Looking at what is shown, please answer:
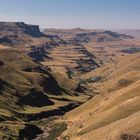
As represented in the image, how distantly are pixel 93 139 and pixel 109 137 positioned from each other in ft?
49.5

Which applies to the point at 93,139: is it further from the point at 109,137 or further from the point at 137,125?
the point at 137,125

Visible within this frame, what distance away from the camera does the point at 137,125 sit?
7126 inches

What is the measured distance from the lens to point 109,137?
610ft

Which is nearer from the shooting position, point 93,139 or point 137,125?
A: point 137,125

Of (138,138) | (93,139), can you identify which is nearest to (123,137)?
(138,138)

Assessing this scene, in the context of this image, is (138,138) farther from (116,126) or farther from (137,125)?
(116,126)

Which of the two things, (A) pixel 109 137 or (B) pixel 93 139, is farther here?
(B) pixel 93 139

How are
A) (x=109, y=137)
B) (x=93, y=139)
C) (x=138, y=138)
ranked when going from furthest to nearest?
(x=93, y=139)
(x=109, y=137)
(x=138, y=138)

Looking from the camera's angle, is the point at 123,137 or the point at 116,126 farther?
the point at 116,126

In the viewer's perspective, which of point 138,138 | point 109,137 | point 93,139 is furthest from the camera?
point 93,139

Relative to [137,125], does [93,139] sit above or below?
below

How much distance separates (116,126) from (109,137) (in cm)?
1257

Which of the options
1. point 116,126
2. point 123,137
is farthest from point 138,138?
point 116,126

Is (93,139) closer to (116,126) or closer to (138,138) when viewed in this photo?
(116,126)
